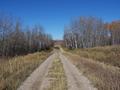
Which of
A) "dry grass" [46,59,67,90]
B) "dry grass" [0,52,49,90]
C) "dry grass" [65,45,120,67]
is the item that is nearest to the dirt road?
"dry grass" [46,59,67,90]

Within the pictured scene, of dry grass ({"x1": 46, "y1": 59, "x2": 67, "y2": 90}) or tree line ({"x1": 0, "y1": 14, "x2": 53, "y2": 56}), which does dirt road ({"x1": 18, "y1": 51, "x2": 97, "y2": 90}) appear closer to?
dry grass ({"x1": 46, "y1": 59, "x2": 67, "y2": 90})

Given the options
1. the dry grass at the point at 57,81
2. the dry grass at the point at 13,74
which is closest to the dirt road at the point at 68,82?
the dry grass at the point at 57,81

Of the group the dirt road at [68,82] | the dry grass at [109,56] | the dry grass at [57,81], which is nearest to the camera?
the dry grass at [57,81]

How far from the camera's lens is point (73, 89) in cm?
Answer: 912

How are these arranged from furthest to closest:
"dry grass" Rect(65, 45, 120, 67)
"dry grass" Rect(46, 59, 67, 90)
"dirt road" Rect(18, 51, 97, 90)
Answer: "dry grass" Rect(65, 45, 120, 67) → "dirt road" Rect(18, 51, 97, 90) → "dry grass" Rect(46, 59, 67, 90)

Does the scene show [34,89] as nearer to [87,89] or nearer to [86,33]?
[87,89]

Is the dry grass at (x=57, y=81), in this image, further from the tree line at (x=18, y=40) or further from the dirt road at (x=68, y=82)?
the tree line at (x=18, y=40)

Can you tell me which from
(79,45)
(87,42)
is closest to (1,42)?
(87,42)

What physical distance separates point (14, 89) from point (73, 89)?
2750 millimetres

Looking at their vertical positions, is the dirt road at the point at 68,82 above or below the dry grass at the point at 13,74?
below

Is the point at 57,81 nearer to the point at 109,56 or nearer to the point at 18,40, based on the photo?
the point at 109,56

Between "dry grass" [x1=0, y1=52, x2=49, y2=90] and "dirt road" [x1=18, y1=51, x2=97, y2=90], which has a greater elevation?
"dry grass" [x1=0, y1=52, x2=49, y2=90]

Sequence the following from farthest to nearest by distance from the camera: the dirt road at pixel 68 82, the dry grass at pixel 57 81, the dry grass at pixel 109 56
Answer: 1. the dry grass at pixel 109 56
2. the dirt road at pixel 68 82
3. the dry grass at pixel 57 81

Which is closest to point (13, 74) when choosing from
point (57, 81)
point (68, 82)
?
point (57, 81)
